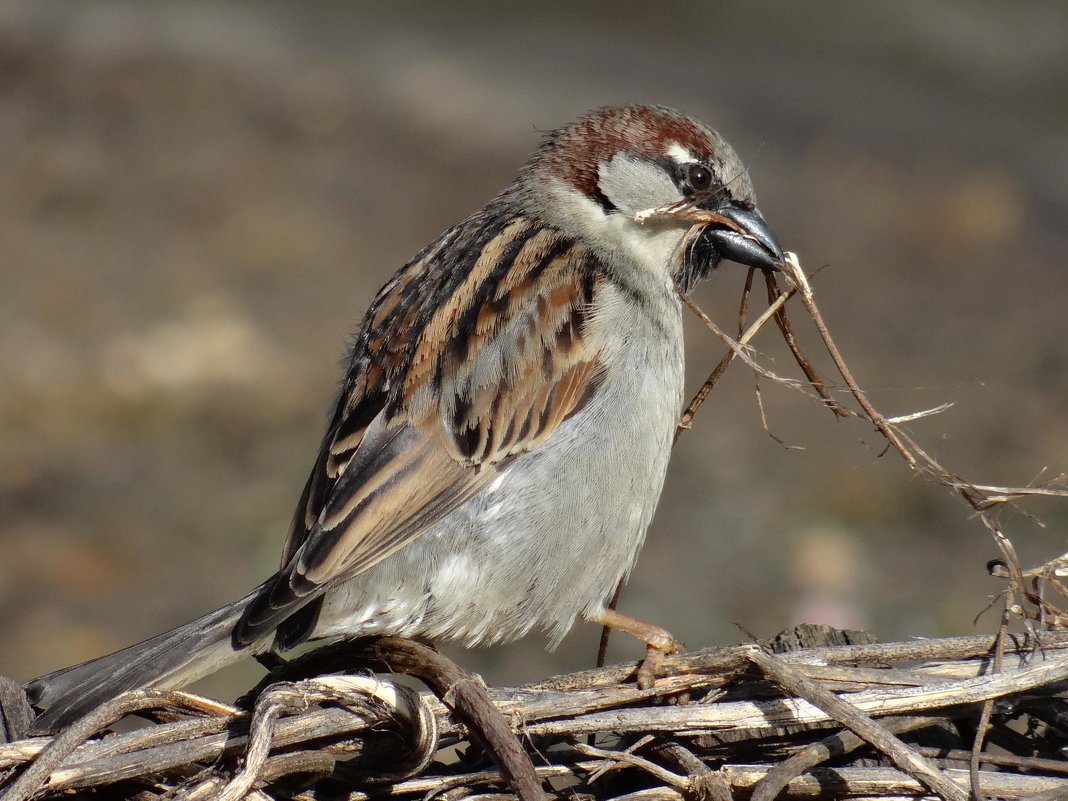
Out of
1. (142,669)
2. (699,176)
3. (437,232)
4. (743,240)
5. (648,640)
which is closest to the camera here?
(142,669)

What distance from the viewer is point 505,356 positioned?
238 centimetres

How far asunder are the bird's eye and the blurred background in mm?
670

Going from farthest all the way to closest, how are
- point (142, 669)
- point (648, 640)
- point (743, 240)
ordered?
point (743, 240)
point (648, 640)
point (142, 669)

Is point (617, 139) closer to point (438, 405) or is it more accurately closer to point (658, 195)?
point (658, 195)

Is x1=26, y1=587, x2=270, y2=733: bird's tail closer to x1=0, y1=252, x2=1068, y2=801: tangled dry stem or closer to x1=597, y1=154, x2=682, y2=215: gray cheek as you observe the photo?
x1=0, y1=252, x2=1068, y2=801: tangled dry stem

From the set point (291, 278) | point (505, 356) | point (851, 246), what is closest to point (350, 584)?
Answer: point (505, 356)

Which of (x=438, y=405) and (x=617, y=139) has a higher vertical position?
(x=617, y=139)

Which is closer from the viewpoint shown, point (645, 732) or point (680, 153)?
point (645, 732)

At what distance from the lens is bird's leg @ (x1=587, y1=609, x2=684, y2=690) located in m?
1.80

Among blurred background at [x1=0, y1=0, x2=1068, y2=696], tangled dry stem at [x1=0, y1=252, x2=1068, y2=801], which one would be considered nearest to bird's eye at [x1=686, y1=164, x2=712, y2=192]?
blurred background at [x1=0, y1=0, x2=1068, y2=696]

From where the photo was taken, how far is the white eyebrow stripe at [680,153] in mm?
2662

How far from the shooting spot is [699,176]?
2658mm

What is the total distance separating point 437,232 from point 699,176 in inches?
136

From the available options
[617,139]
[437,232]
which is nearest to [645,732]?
[617,139]
